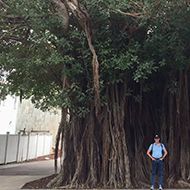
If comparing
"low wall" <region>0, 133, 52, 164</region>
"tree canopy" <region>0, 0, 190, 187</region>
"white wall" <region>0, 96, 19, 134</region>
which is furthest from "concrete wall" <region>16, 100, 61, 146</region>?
"tree canopy" <region>0, 0, 190, 187</region>

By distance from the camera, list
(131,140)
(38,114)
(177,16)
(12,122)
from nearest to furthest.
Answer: (177,16), (131,140), (12,122), (38,114)

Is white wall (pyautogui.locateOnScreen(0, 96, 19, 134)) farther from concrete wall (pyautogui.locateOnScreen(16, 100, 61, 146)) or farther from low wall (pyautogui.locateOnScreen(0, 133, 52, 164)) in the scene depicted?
low wall (pyautogui.locateOnScreen(0, 133, 52, 164))

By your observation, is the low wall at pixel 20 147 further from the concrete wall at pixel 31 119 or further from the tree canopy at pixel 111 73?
the tree canopy at pixel 111 73

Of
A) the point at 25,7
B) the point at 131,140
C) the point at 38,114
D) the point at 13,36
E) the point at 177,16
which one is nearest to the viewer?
the point at 177,16

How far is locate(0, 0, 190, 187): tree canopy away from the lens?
23.9 ft

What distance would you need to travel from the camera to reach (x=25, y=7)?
25.3ft

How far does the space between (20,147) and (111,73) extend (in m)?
10.7

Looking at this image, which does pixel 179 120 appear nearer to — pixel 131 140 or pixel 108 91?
pixel 131 140

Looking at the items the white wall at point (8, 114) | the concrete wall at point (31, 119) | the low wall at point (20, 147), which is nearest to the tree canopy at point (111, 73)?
the low wall at point (20, 147)

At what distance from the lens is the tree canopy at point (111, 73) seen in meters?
7.28

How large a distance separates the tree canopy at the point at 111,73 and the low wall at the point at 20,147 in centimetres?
695

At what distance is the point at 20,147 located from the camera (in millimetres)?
16453

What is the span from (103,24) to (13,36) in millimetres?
3539

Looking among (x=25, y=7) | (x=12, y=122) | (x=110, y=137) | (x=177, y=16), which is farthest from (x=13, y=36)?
(x=12, y=122)
